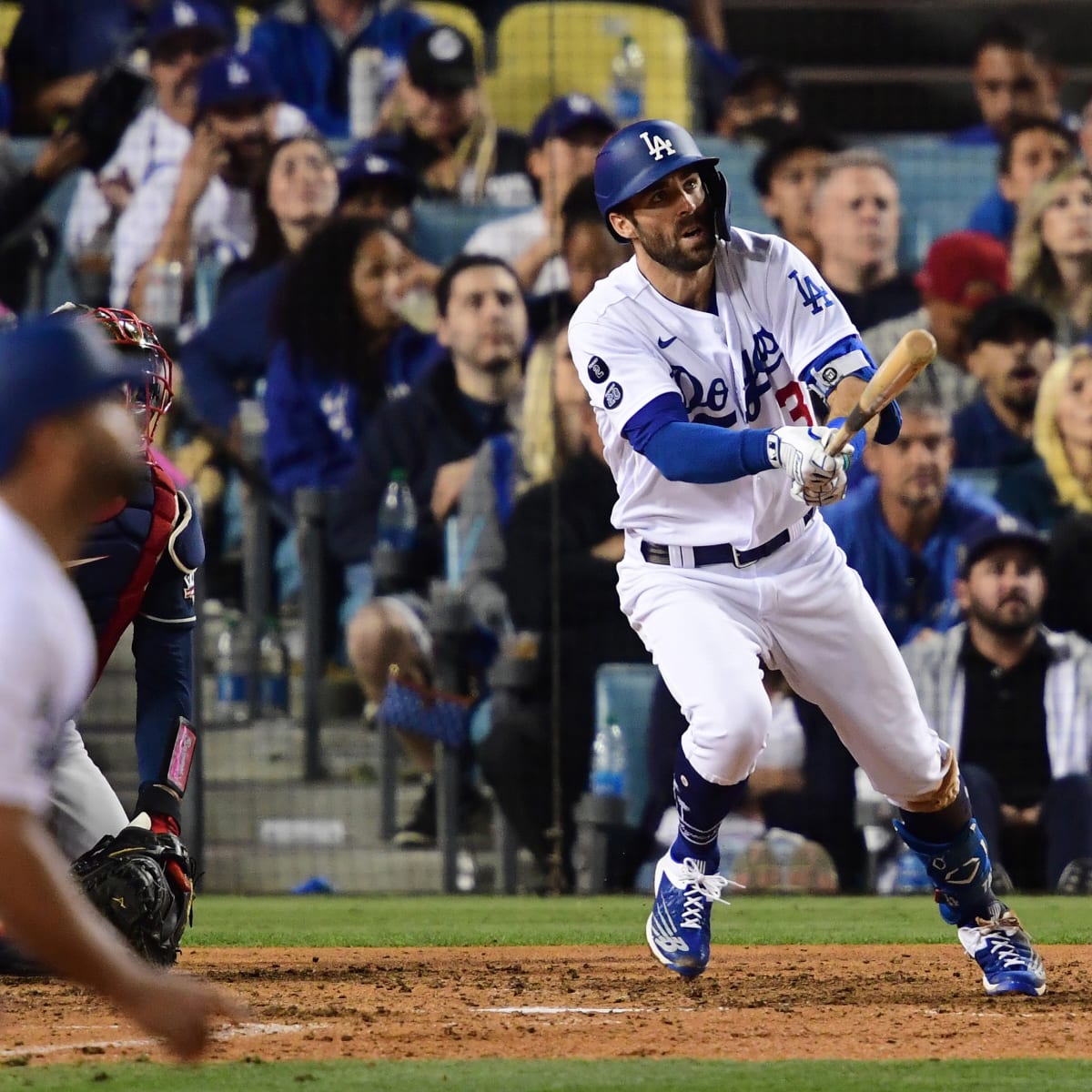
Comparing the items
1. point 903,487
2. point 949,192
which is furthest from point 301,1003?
point 949,192

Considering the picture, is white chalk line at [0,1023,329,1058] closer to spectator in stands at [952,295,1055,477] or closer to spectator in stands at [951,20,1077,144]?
spectator in stands at [952,295,1055,477]

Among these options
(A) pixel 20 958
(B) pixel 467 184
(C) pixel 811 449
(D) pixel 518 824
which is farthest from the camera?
(B) pixel 467 184

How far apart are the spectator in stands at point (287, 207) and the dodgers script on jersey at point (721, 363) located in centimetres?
446

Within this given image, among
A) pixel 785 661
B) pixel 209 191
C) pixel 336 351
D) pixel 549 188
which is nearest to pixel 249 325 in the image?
pixel 336 351

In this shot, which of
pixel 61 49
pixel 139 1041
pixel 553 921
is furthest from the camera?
pixel 61 49

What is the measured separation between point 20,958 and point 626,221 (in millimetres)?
2320

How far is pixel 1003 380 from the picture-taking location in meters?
8.45

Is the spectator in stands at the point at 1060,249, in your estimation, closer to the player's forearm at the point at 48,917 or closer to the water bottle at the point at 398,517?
the water bottle at the point at 398,517

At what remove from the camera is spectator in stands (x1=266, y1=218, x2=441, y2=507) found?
8547 mm

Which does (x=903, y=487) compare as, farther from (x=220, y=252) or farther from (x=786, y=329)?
(x=786, y=329)

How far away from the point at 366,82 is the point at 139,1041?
6082mm

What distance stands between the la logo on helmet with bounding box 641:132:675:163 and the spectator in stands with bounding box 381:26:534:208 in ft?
14.1

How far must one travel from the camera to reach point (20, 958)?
4762mm

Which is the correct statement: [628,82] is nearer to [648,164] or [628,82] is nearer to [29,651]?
[648,164]
